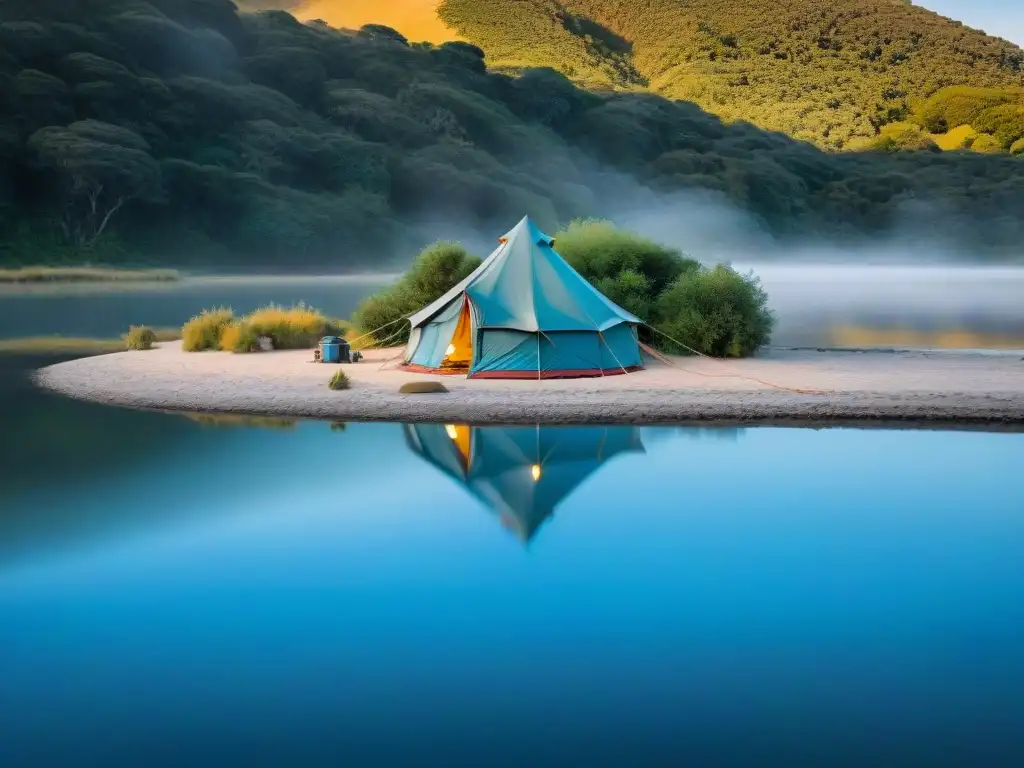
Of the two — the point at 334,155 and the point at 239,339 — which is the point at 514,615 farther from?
the point at 334,155

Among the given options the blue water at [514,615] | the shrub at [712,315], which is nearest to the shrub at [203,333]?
the shrub at [712,315]

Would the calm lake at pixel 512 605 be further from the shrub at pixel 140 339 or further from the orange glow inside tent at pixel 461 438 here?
the shrub at pixel 140 339

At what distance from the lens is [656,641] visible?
6.27m

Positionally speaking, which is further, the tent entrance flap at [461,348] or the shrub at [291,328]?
the shrub at [291,328]

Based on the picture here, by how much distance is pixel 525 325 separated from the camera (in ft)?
58.1

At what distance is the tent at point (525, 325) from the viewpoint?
1794 centimetres

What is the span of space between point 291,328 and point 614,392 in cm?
1100

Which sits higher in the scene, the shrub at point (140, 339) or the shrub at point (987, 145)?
the shrub at point (987, 145)

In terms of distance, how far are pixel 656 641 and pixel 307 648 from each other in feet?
6.46

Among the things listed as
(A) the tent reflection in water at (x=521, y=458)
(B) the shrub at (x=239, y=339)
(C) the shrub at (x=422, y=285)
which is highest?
(C) the shrub at (x=422, y=285)

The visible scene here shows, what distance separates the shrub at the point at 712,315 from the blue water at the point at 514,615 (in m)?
10.3

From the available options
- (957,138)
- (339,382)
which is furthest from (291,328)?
(957,138)

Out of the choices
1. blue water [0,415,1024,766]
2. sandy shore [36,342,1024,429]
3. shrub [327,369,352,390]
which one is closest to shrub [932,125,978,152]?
sandy shore [36,342,1024,429]

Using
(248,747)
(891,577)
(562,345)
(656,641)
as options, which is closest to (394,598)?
(656,641)
